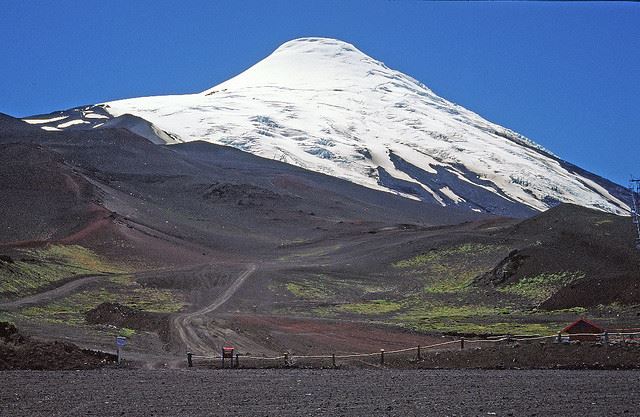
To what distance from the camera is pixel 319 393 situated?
2045 centimetres

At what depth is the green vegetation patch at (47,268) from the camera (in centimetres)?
4697

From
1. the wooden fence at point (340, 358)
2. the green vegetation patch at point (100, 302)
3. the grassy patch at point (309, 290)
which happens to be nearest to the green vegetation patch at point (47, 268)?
the green vegetation patch at point (100, 302)

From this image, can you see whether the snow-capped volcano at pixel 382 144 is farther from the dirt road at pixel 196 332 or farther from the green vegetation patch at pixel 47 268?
the dirt road at pixel 196 332

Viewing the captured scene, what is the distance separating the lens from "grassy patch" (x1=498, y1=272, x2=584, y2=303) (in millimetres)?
51500

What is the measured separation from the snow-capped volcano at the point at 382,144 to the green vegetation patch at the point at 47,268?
74.1 m

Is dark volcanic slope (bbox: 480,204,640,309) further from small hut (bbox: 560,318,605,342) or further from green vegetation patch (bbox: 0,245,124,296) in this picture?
green vegetation patch (bbox: 0,245,124,296)

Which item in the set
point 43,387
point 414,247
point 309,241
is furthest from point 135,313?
point 309,241

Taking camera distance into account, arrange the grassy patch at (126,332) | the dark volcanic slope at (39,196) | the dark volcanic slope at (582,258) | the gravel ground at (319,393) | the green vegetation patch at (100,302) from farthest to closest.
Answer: the dark volcanic slope at (39,196) → the dark volcanic slope at (582,258) → the green vegetation patch at (100,302) → the grassy patch at (126,332) → the gravel ground at (319,393)

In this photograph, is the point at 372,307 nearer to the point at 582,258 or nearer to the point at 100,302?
the point at 582,258

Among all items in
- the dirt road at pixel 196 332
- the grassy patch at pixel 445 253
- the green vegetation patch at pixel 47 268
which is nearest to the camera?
the dirt road at pixel 196 332

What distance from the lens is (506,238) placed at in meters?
68.9

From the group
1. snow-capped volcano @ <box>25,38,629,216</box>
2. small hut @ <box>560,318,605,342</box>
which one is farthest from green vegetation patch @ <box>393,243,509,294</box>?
snow-capped volcano @ <box>25,38,629,216</box>

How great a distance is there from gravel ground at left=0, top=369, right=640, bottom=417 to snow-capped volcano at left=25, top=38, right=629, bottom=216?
4416 inches

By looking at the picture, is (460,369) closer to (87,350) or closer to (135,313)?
(87,350)
